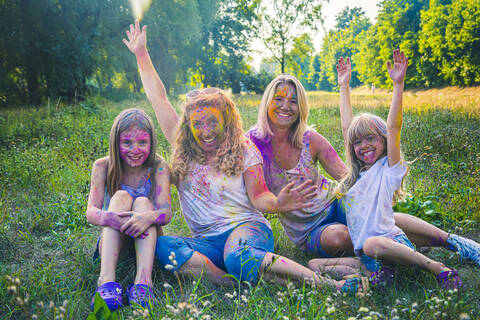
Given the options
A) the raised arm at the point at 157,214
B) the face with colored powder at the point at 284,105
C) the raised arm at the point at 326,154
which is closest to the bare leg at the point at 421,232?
the raised arm at the point at 326,154

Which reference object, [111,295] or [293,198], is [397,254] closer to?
[293,198]

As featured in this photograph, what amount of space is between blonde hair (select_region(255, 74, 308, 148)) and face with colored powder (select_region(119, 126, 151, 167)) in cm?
103

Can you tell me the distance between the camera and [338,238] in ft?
9.98

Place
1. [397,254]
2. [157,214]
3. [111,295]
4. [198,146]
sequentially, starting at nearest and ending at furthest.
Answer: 1. [111,295]
2. [397,254]
3. [157,214]
4. [198,146]

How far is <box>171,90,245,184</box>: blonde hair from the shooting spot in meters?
2.99

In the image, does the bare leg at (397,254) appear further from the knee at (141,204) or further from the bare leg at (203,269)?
the knee at (141,204)

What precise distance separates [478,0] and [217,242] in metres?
20.5

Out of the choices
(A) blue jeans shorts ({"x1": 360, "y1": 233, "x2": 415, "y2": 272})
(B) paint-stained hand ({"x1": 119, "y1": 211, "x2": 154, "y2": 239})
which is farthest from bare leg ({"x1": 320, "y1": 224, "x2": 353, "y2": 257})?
(B) paint-stained hand ({"x1": 119, "y1": 211, "x2": 154, "y2": 239})

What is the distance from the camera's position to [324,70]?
6750 centimetres

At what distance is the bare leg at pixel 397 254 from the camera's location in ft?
8.13

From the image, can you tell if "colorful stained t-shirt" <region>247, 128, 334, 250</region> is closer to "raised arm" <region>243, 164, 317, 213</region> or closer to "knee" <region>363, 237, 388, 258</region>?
"raised arm" <region>243, 164, 317, 213</region>

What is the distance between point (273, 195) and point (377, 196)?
0.79m

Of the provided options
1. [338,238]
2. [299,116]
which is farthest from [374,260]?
[299,116]

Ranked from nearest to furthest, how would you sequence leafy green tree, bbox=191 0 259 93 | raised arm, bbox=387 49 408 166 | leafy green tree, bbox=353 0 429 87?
raised arm, bbox=387 49 408 166, leafy green tree, bbox=353 0 429 87, leafy green tree, bbox=191 0 259 93
